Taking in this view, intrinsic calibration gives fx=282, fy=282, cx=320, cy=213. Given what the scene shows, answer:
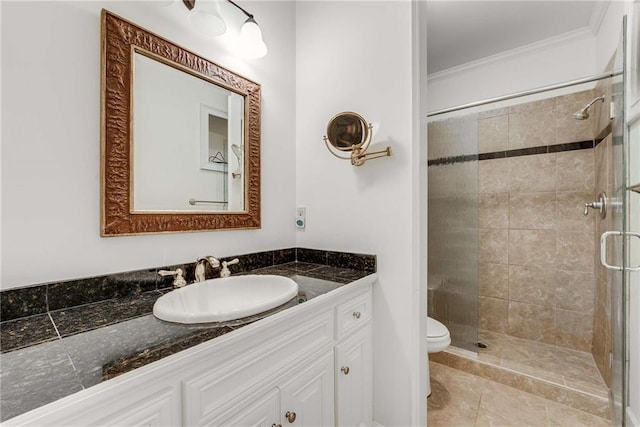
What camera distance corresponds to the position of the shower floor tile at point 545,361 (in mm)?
1694

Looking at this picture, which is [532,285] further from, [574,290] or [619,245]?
[619,245]

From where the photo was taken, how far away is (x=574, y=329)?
2.11 metres

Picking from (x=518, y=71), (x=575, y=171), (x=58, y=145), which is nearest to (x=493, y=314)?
(x=575, y=171)

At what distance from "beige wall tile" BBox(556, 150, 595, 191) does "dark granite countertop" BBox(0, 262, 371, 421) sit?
2.29 metres

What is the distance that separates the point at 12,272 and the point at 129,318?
38 cm

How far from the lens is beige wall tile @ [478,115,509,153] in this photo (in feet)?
7.72

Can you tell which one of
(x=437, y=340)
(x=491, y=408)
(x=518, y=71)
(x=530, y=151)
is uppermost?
(x=518, y=71)

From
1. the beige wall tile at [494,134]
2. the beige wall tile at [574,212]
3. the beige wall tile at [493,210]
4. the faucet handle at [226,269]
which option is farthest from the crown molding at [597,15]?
the faucet handle at [226,269]

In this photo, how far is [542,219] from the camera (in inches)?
87.1

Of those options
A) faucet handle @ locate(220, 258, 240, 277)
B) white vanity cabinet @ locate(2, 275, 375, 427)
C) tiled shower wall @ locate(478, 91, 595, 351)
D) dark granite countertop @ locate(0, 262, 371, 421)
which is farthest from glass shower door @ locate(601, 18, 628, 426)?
faucet handle @ locate(220, 258, 240, 277)

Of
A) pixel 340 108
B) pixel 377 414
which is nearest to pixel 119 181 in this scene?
pixel 340 108

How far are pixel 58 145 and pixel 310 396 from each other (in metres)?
1.18

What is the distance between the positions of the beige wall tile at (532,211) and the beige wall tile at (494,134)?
1.40ft

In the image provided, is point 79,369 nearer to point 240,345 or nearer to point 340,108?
point 240,345
